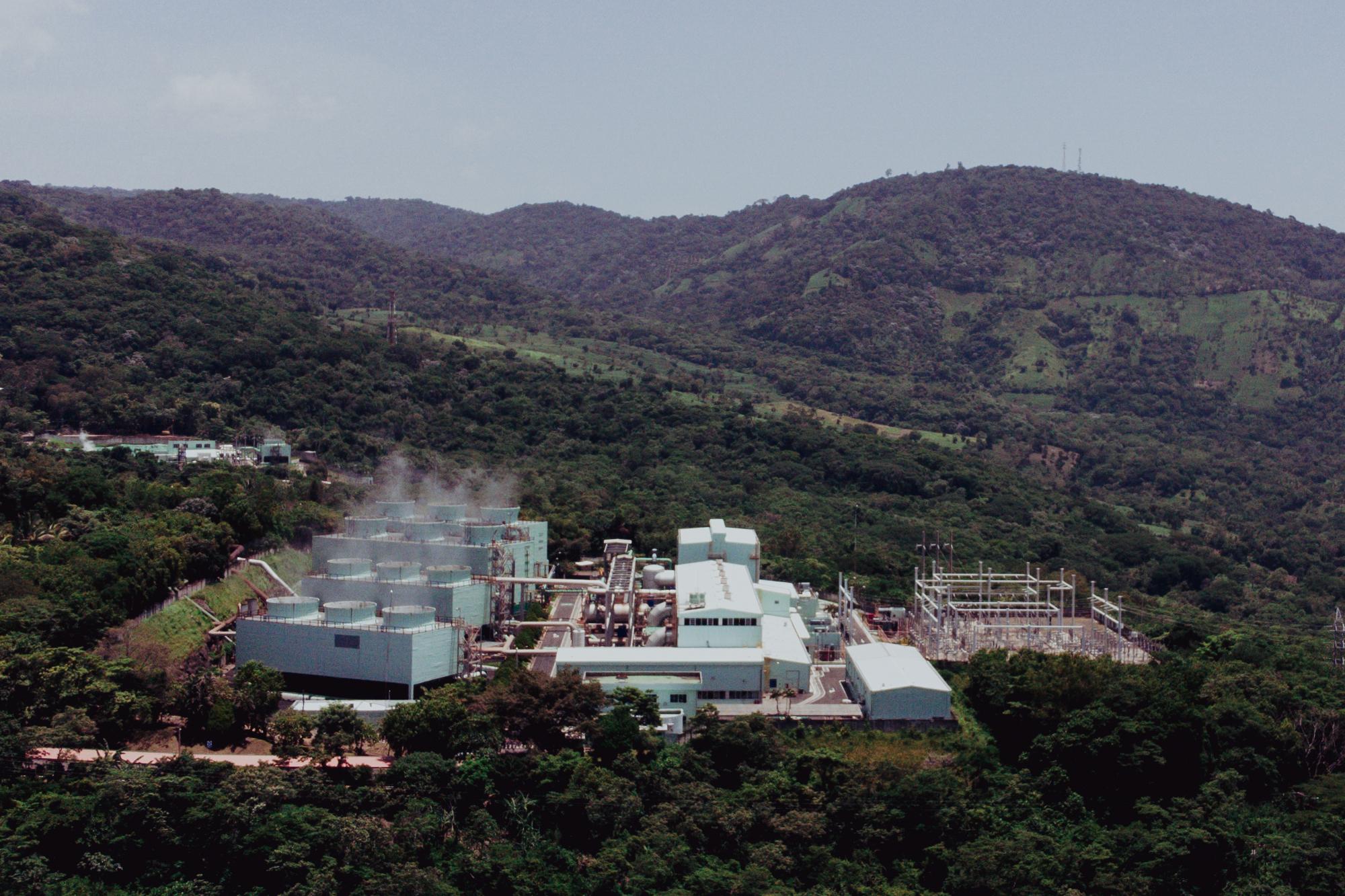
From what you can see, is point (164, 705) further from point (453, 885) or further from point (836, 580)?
point (836, 580)

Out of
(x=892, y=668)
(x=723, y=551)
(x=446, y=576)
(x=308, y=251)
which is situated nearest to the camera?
(x=892, y=668)

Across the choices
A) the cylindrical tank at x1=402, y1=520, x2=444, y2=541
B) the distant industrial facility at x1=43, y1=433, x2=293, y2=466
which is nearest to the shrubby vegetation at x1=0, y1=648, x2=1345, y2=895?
the cylindrical tank at x1=402, y1=520, x2=444, y2=541

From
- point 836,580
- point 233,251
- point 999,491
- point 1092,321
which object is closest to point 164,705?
point 836,580

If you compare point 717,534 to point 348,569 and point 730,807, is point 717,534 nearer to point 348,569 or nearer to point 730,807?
point 348,569

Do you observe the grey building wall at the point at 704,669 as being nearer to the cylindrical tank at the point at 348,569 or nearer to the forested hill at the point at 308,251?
the cylindrical tank at the point at 348,569

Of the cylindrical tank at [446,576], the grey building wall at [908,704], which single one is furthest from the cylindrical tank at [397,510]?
the grey building wall at [908,704]

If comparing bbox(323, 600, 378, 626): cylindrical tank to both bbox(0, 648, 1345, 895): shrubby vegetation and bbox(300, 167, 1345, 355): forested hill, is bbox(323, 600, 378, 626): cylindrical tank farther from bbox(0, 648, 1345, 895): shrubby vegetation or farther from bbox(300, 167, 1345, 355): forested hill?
bbox(300, 167, 1345, 355): forested hill

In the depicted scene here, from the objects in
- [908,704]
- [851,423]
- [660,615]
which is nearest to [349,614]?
[660,615]
